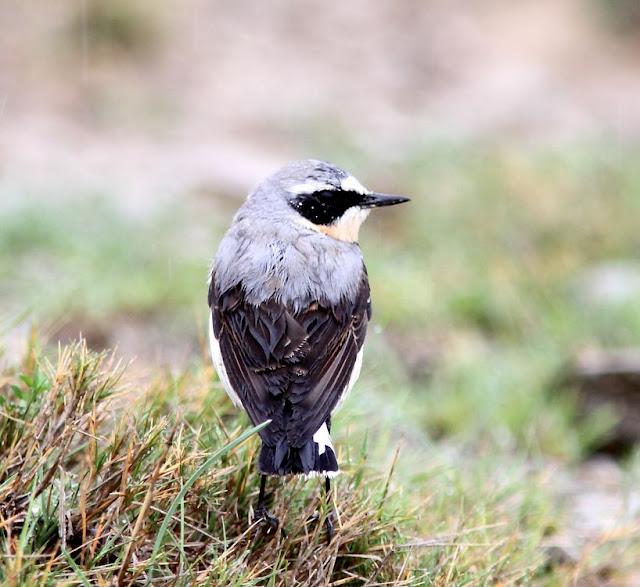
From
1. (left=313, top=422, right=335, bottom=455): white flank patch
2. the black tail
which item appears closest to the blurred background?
(left=313, top=422, right=335, bottom=455): white flank patch

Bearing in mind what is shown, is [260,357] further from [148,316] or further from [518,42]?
[518,42]

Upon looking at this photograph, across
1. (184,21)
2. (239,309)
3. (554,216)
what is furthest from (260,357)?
(184,21)

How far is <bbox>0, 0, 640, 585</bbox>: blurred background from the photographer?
5.95m

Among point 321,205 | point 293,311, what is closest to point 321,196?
point 321,205

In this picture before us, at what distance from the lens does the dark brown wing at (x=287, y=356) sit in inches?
140

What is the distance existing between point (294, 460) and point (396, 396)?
2340 millimetres

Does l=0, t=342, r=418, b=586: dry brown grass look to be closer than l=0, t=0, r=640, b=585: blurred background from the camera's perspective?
Yes

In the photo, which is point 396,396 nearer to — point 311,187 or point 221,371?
point 311,187

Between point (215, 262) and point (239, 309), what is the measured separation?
0.37 meters

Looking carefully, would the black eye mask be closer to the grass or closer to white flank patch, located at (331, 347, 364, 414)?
white flank patch, located at (331, 347, 364, 414)

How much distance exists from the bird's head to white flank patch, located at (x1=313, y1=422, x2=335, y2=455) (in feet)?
3.38

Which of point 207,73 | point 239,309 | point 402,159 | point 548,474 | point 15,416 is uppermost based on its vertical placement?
point 207,73

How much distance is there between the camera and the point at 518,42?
17.3 meters

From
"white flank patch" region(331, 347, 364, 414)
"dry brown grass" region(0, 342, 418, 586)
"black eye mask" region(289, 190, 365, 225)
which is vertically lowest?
"dry brown grass" region(0, 342, 418, 586)
